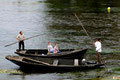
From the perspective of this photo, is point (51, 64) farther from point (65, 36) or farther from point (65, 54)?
point (65, 36)

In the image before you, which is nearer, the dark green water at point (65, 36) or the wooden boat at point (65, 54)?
the dark green water at point (65, 36)

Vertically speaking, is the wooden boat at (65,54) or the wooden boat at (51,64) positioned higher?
the wooden boat at (65,54)

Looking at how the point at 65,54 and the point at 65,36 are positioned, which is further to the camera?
the point at 65,36

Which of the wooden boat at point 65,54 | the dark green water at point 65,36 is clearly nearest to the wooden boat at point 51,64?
the dark green water at point 65,36

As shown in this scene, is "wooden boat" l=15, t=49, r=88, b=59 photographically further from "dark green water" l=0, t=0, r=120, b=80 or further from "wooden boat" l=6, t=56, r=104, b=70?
"dark green water" l=0, t=0, r=120, b=80

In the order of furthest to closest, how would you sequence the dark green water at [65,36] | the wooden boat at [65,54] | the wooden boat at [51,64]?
the wooden boat at [65,54], the wooden boat at [51,64], the dark green water at [65,36]

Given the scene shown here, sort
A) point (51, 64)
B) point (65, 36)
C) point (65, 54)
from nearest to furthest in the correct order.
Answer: point (51, 64), point (65, 54), point (65, 36)

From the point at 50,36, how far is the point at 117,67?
19.1 meters

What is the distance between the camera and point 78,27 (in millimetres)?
54969

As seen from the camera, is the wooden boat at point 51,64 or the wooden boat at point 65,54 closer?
the wooden boat at point 51,64

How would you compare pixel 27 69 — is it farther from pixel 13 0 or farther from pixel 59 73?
pixel 13 0

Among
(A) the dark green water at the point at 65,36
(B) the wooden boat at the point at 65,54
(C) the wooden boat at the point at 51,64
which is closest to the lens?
(A) the dark green water at the point at 65,36

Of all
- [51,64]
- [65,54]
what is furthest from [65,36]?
[51,64]

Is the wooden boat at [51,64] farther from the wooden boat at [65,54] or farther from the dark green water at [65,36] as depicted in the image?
the wooden boat at [65,54]
